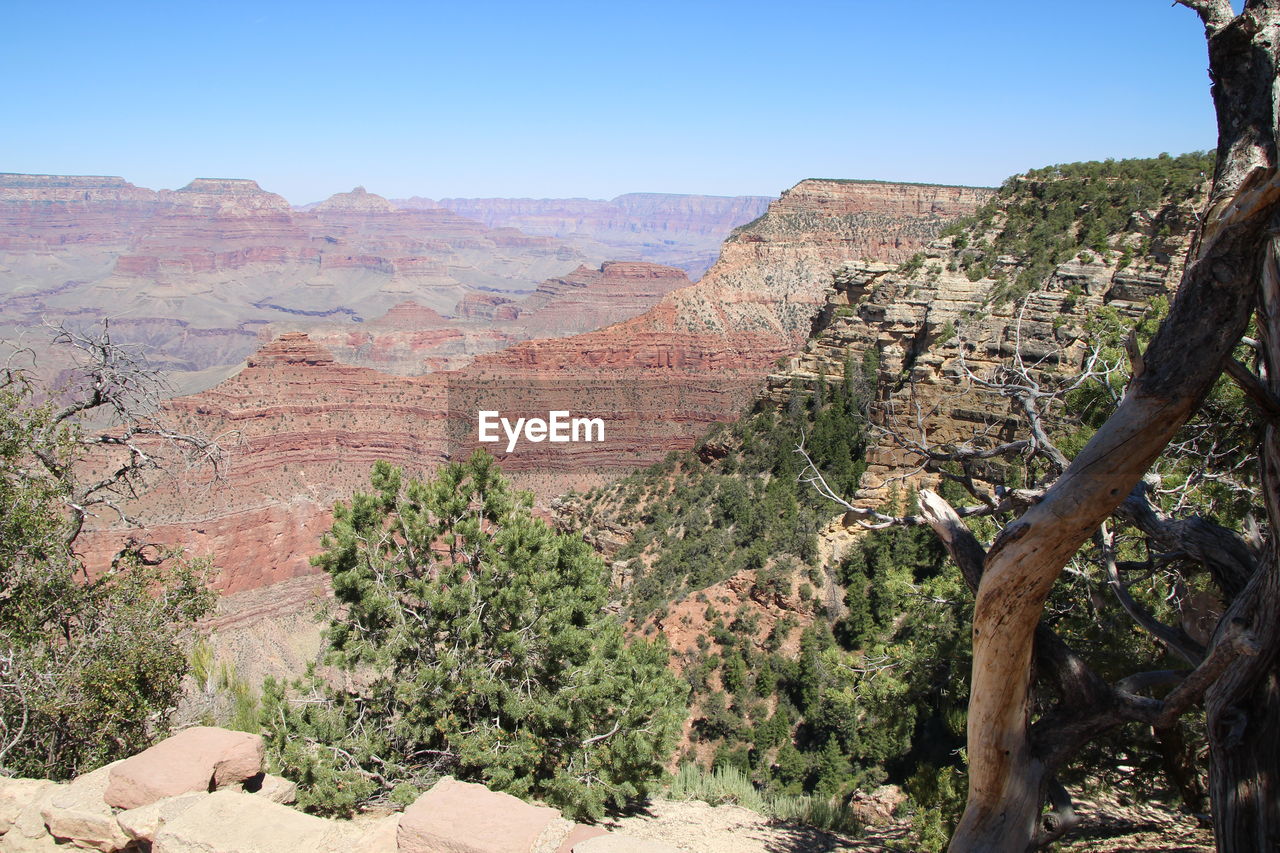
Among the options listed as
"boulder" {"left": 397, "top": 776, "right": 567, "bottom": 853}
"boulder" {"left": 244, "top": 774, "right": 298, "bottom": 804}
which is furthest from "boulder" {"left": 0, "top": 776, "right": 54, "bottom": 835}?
"boulder" {"left": 397, "top": 776, "right": 567, "bottom": 853}

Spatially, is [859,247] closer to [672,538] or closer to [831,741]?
[672,538]

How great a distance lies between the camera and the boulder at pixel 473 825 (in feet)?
20.7

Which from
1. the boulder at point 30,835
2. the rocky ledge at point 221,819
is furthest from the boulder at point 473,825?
the boulder at point 30,835

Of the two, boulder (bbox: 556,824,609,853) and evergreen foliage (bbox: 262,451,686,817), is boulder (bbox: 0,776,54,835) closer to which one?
evergreen foliage (bbox: 262,451,686,817)

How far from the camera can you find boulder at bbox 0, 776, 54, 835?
747 cm

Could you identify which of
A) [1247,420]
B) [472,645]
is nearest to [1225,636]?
[1247,420]

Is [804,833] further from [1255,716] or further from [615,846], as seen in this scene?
[1255,716]

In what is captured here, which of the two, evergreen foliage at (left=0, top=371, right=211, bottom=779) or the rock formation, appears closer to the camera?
evergreen foliage at (left=0, top=371, right=211, bottom=779)

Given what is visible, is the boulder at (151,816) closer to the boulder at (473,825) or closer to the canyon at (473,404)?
the boulder at (473,825)

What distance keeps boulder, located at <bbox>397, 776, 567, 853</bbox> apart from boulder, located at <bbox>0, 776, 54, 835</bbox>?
377 cm

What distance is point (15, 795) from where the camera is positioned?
7766mm

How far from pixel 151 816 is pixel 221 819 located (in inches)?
27.7

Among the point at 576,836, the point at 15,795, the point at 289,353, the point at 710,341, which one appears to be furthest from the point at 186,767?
the point at 710,341

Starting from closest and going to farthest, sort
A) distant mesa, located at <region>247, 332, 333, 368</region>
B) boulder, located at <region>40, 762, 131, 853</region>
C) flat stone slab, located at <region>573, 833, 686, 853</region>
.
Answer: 1. flat stone slab, located at <region>573, 833, 686, 853</region>
2. boulder, located at <region>40, 762, 131, 853</region>
3. distant mesa, located at <region>247, 332, 333, 368</region>
